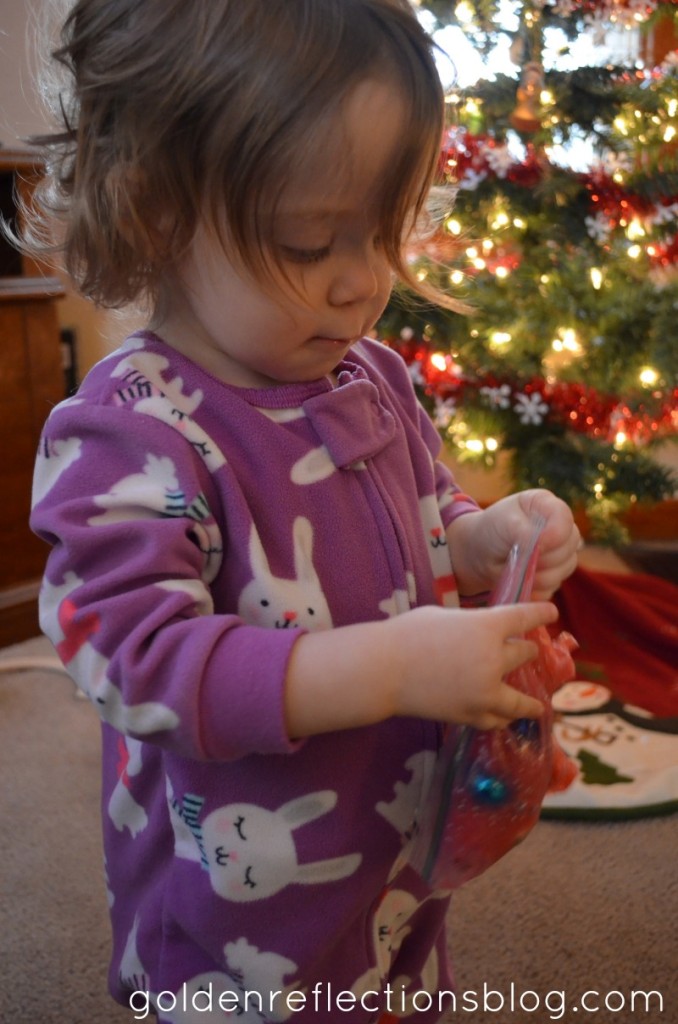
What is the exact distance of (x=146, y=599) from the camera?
0.50 metres

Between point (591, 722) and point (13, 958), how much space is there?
0.89 meters

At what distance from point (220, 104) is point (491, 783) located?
Answer: 436mm

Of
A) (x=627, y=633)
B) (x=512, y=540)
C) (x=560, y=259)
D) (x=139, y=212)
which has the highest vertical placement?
(x=139, y=212)

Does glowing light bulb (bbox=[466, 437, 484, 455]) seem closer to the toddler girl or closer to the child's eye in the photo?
the toddler girl

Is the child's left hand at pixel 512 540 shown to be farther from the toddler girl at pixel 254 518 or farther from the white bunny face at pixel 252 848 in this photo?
the white bunny face at pixel 252 848

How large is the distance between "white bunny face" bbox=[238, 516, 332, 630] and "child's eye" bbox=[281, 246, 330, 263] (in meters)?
0.16

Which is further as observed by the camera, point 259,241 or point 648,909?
point 648,909

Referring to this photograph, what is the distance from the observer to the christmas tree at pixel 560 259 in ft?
5.42

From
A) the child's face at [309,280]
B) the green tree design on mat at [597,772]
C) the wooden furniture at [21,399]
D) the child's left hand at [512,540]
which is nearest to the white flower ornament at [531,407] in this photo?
the green tree design on mat at [597,772]

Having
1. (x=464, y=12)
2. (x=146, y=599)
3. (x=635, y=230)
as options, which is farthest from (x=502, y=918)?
(x=464, y=12)

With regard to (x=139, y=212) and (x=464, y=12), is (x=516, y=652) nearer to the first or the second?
(x=139, y=212)

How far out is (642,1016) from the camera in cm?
95

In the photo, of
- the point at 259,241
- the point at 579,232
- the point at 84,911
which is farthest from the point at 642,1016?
the point at 579,232

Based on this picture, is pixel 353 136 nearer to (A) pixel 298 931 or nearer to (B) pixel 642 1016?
(A) pixel 298 931
